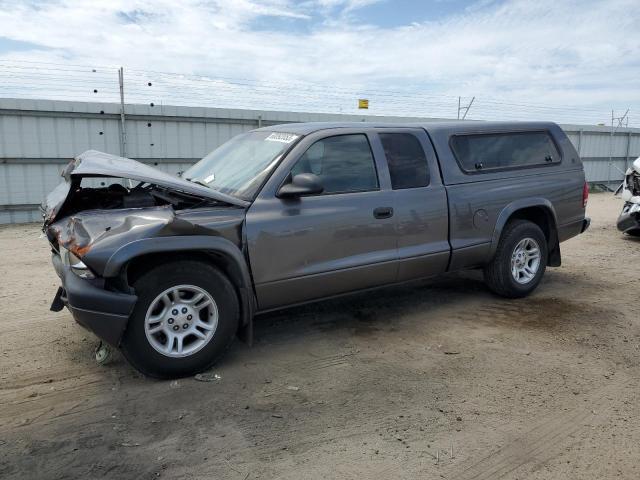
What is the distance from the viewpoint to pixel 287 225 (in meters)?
4.01

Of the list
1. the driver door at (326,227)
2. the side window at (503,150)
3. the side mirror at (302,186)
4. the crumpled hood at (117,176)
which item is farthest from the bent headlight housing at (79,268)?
the side window at (503,150)

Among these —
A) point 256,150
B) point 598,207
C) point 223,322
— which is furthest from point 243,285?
point 598,207

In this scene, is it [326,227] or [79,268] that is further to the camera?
[326,227]

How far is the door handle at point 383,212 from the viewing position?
4473 millimetres

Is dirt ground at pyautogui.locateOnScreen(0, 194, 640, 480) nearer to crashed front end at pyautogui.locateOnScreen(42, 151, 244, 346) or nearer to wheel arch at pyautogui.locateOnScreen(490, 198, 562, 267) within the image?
crashed front end at pyautogui.locateOnScreen(42, 151, 244, 346)

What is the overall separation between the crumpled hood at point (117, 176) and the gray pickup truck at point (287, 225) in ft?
0.05

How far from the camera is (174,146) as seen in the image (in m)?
12.5

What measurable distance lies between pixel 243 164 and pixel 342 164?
84 centimetres

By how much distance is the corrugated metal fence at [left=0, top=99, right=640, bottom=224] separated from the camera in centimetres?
1108

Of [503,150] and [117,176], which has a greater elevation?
[503,150]

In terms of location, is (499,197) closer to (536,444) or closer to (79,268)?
(536,444)

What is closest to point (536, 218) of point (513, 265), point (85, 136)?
point (513, 265)

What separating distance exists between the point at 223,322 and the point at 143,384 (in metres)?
0.69

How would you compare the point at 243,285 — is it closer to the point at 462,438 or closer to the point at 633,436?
the point at 462,438
